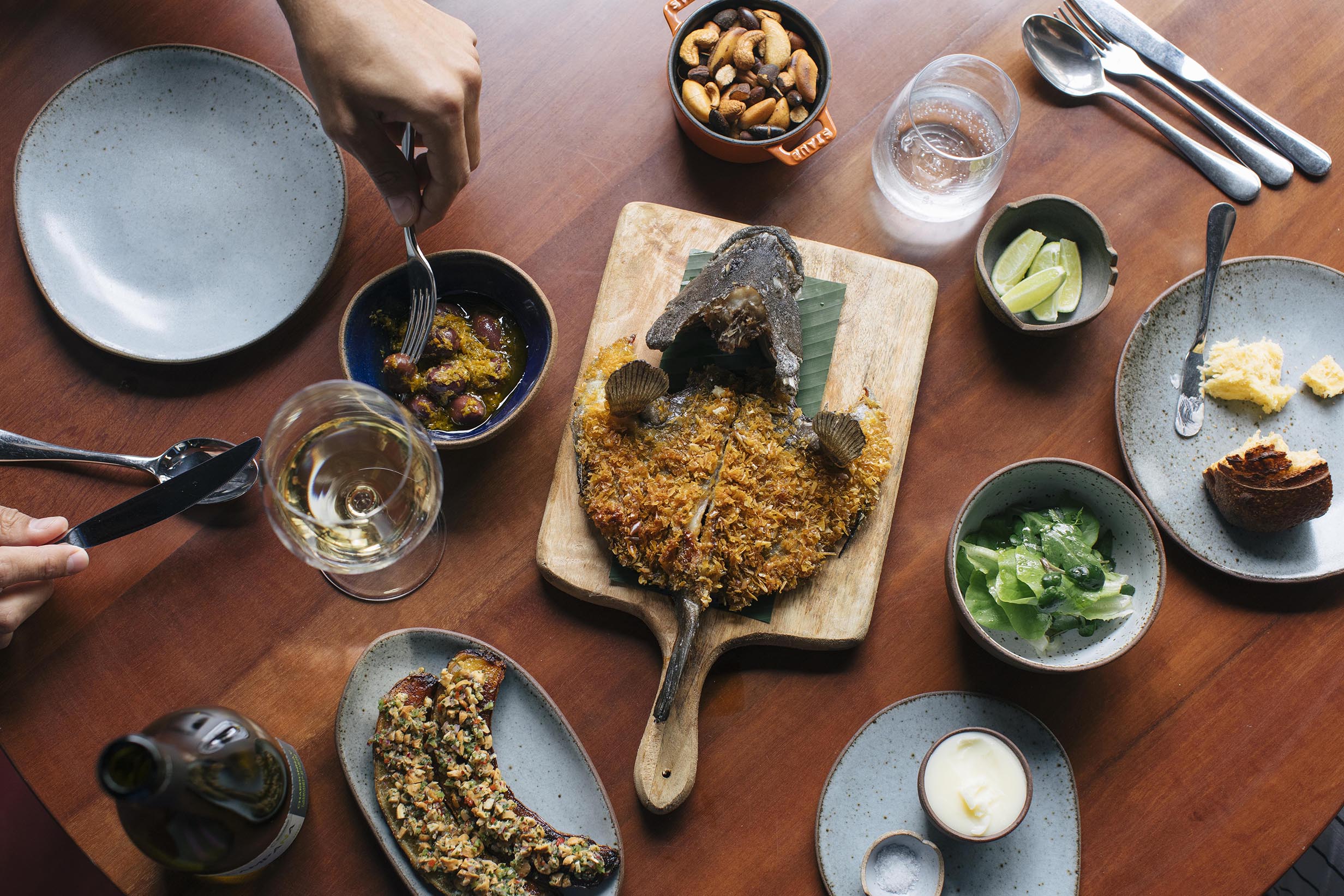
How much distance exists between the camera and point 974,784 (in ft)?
5.75

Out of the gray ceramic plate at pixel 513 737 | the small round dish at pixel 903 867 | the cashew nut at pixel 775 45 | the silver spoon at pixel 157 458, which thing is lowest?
the gray ceramic plate at pixel 513 737

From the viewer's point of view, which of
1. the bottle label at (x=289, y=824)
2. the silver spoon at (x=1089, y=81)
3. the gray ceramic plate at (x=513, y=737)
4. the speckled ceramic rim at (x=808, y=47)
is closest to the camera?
the bottle label at (x=289, y=824)

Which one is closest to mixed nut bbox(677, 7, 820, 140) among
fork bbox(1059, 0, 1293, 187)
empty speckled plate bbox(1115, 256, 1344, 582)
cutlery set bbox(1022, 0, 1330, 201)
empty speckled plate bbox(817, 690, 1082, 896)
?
cutlery set bbox(1022, 0, 1330, 201)

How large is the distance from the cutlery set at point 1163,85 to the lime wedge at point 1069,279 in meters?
0.45

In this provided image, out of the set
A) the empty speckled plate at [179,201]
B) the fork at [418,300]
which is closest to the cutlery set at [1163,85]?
the fork at [418,300]

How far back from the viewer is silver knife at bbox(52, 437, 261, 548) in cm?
178

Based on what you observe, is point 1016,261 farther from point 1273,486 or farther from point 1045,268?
point 1273,486

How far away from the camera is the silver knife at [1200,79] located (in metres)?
2.10

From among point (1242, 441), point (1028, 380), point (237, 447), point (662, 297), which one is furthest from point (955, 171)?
point (237, 447)

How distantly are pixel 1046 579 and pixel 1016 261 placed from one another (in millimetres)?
770

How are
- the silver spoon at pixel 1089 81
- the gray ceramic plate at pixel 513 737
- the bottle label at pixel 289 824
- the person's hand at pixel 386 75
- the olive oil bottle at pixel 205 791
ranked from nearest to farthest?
the olive oil bottle at pixel 205 791
the person's hand at pixel 386 75
the bottle label at pixel 289 824
the gray ceramic plate at pixel 513 737
the silver spoon at pixel 1089 81

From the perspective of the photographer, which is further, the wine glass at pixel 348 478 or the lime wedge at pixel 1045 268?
the lime wedge at pixel 1045 268

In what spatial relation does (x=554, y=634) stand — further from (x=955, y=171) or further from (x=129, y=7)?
(x=129, y=7)

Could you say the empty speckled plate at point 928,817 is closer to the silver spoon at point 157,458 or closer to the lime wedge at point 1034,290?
the lime wedge at point 1034,290
